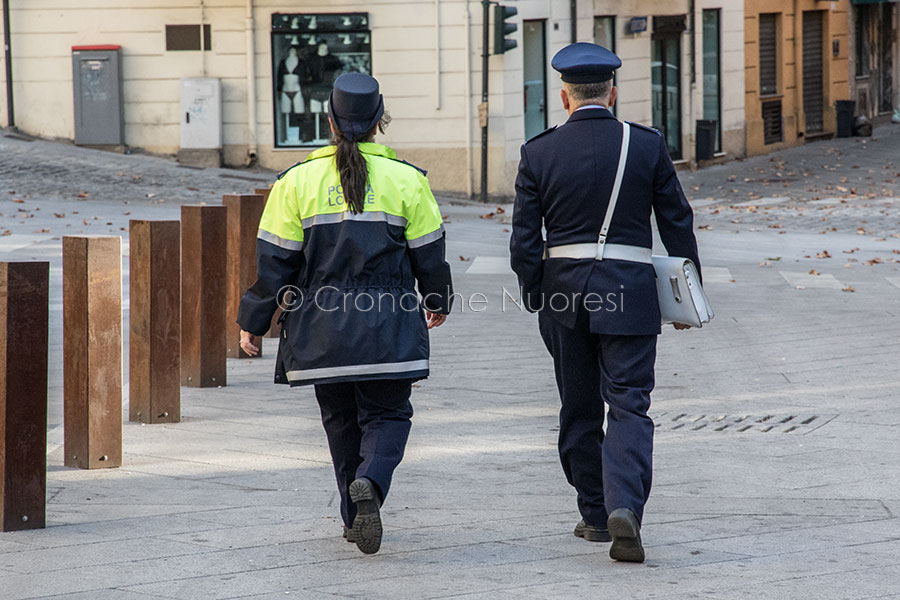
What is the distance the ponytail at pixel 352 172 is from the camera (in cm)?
470

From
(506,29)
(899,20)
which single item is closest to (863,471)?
(506,29)

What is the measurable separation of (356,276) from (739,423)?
3071 mm

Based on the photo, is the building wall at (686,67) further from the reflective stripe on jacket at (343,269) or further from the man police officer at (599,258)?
the reflective stripe on jacket at (343,269)

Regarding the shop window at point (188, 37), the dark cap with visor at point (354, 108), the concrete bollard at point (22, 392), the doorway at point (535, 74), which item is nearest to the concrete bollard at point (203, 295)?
the concrete bollard at point (22, 392)

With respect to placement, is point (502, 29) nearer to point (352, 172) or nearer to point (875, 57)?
point (352, 172)

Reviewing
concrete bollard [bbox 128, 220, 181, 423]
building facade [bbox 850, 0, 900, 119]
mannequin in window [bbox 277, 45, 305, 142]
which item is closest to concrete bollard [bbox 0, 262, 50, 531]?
concrete bollard [bbox 128, 220, 181, 423]

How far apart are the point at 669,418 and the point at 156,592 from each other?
3.66m

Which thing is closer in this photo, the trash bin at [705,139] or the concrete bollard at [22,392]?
the concrete bollard at [22,392]

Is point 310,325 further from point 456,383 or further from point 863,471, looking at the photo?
point 456,383

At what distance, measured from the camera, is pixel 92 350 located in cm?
598

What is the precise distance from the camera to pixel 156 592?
168 inches

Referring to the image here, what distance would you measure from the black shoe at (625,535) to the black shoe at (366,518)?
2.56 ft

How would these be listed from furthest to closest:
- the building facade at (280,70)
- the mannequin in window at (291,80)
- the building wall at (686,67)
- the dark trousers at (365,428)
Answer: the building wall at (686,67)
the mannequin in window at (291,80)
the building facade at (280,70)
the dark trousers at (365,428)

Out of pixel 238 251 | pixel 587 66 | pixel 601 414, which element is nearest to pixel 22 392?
pixel 601 414
